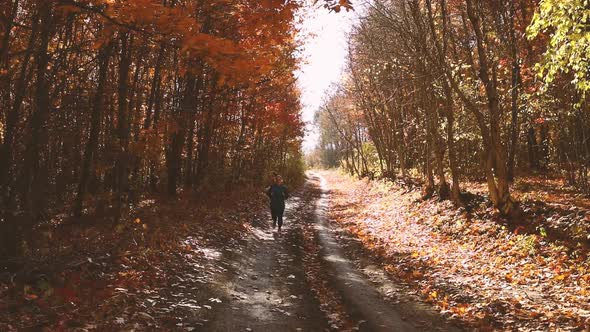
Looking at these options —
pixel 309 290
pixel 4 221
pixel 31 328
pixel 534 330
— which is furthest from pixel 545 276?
pixel 4 221

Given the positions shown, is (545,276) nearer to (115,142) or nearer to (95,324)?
(95,324)

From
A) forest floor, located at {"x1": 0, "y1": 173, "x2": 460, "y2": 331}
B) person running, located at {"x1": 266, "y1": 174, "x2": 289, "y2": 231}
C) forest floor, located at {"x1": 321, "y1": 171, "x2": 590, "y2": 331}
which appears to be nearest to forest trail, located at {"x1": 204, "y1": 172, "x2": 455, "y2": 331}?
forest floor, located at {"x1": 0, "y1": 173, "x2": 460, "y2": 331}

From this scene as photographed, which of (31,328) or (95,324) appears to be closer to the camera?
(31,328)

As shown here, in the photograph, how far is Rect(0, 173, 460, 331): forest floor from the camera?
6.87 m

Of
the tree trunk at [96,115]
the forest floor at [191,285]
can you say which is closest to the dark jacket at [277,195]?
the forest floor at [191,285]

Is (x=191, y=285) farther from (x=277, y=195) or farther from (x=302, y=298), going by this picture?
(x=277, y=195)

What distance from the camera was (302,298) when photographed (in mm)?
8836

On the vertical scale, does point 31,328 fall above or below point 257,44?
below

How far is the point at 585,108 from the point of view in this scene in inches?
567

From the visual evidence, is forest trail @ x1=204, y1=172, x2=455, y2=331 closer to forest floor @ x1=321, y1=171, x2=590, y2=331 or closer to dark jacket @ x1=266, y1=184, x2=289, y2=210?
forest floor @ x1=321, y1=171, x2=590, y2=331

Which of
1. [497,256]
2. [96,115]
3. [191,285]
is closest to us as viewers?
[191,285]

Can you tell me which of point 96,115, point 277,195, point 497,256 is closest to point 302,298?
point 497,256

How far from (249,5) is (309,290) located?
816 cm

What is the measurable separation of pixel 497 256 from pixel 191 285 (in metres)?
7.75
